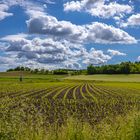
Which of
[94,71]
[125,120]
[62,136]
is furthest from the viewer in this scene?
[94,71]

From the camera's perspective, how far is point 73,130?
32.9 ft

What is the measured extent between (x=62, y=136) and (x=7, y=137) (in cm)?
158

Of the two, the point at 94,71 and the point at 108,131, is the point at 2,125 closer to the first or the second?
the point at 108,131

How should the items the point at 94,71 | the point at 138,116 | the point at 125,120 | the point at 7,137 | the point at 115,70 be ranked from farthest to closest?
the point at 94,71, the point at 115,70, the point at 125,120, the point at 138,116, the point at 7,137

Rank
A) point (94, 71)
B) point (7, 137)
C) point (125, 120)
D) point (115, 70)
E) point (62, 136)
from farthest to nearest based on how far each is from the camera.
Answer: point (94, 71)
point (115, 70)
point (125, 120)
point (62, 136)
point (7, 137)

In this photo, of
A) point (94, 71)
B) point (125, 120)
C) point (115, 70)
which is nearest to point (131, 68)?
point (115, 70)

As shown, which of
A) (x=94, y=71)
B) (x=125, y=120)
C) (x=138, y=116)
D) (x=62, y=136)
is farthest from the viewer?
(x=94, y=71)

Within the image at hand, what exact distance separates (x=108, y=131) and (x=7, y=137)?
289cm

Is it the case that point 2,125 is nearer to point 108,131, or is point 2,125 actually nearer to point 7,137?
point 7,137

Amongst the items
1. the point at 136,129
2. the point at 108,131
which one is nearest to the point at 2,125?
the point at 108,131

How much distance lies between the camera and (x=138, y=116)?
11039mm

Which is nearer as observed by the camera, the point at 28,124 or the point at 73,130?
the point at 73,130

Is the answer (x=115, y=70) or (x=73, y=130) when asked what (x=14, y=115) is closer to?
(x=73, y=130)

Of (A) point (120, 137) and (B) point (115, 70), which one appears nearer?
(A) point (120, 137)
